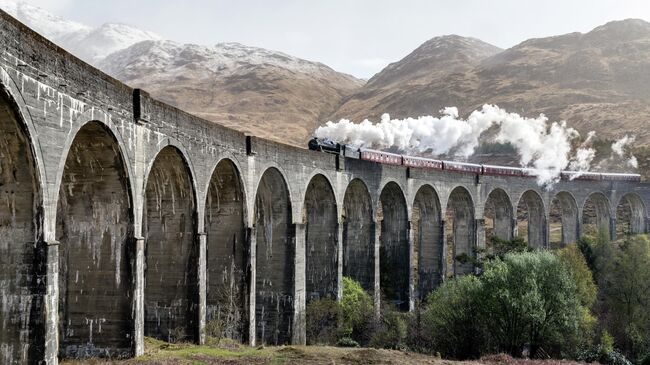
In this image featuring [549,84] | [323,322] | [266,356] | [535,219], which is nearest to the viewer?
[266,356]

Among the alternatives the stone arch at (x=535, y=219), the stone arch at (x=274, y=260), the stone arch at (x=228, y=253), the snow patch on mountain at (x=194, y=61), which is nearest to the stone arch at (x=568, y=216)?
the stone arch at (x=535, y=219)

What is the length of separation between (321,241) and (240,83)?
4915 inches

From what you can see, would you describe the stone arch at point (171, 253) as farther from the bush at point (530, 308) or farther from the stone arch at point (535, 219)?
the stone arch at point (535, 219)

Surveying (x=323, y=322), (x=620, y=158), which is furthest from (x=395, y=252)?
(x=620, y=158)

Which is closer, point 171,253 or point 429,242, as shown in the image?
point 171,253

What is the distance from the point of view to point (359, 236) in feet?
122

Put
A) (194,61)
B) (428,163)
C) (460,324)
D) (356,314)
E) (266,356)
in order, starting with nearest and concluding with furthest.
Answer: (266,356), (460,324), (356,314), (428,163), (194,61)

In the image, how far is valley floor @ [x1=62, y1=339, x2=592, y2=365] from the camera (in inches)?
698

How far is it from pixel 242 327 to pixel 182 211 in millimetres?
6752

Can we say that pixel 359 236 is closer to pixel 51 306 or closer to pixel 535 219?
pixel 535 219

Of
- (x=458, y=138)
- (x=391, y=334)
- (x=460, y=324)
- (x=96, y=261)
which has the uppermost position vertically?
(x=458, y=138)

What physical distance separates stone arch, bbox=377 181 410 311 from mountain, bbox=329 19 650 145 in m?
64.1

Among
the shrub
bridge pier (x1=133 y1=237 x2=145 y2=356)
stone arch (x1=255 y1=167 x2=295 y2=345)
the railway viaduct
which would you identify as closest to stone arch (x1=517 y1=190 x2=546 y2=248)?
the railway viaduct

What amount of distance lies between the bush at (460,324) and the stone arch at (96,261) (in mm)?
16590
